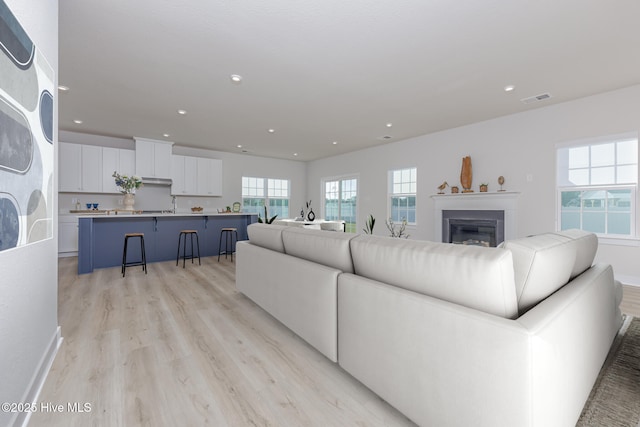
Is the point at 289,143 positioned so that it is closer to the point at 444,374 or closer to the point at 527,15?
the point at 527,15

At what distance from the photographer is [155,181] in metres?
6.03

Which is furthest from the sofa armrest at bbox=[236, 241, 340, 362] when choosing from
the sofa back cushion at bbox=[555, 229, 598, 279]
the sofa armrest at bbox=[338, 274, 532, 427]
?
the sofa back cushion at bbox=[555, 229, 598, 279]

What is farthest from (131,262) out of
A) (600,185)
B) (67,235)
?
(600,185)

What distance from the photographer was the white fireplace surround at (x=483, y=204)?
14.3ft

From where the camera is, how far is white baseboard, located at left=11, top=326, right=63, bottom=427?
3.95 feet

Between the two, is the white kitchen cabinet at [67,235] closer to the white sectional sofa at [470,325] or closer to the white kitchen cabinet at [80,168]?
the white kitchen cabinet at [80,168]

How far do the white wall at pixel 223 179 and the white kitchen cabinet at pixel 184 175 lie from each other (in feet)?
1.34

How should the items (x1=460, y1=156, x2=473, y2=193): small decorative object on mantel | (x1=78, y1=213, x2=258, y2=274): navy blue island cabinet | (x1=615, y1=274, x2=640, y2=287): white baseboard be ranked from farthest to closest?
(x1=460, y1=156, x2=473, y2=193): small decorative object on mantel, (x1=78, y1=213, x2=258, y2=274): navy blue island cabinet, (x1=615, y1=274, x2=640, y2=287): white baseboard

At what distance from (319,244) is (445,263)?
886 mm

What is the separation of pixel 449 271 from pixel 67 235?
7064 millimetres

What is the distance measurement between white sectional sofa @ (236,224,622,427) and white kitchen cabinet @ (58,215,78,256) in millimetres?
6185

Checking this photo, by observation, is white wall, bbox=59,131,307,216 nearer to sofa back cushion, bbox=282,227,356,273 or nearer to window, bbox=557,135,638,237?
sofa back cushion, bbox=282,227,356,273

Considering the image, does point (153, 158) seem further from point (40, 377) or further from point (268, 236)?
point (40, 377)

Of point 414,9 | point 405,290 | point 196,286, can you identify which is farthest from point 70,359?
point 414,9
